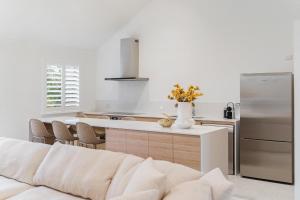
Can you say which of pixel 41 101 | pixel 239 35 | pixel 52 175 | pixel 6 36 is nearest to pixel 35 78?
pixel 41 101

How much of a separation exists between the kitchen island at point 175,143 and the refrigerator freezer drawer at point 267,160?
38.1 inches

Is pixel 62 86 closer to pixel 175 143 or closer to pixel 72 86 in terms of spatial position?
pixel 72 86

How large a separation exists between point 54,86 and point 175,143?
393cm

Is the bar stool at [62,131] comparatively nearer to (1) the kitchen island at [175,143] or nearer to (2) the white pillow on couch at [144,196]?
(1) the kitchen island at [175,143]

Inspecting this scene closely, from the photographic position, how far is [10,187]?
2928mm

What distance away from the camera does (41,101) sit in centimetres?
640

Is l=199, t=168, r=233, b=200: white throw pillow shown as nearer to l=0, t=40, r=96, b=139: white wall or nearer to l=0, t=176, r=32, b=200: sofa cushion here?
l=0, t=176, r=32, b=200: sofa cushion

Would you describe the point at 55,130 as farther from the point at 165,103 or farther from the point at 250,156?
the point at 250,156

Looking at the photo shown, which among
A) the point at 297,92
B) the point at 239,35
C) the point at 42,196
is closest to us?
the point at 42,196

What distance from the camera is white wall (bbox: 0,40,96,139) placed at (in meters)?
5.73

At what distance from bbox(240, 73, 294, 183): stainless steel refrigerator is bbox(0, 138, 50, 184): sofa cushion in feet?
10.8

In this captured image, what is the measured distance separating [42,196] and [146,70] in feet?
15.5

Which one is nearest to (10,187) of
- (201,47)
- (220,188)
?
(220,188)

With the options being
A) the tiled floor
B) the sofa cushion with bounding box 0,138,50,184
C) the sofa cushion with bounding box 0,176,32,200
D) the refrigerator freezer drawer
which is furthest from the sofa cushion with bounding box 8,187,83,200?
the refrigerator freezer drawer
